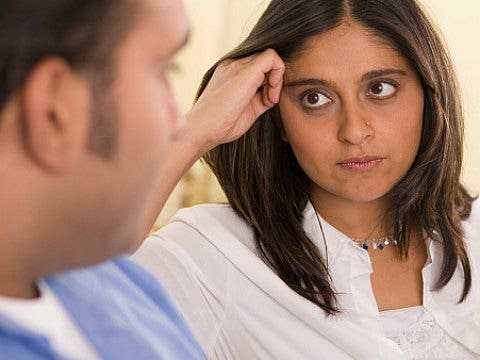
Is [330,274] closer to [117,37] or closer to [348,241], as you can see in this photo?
[348,241]

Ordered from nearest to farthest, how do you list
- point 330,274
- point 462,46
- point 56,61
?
point 56,61, point 330,274, point 462,46

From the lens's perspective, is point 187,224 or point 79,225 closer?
point 79,225

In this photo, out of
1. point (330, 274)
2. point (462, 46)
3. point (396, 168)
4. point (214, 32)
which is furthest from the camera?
point (214, 32)

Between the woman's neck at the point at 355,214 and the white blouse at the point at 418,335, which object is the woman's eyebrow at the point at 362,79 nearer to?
the woman's neck at the point at 355,214

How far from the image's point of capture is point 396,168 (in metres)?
1.54

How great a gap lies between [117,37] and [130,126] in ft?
0.20

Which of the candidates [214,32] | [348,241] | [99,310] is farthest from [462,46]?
[99,310]

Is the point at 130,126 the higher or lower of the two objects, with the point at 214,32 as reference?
higher

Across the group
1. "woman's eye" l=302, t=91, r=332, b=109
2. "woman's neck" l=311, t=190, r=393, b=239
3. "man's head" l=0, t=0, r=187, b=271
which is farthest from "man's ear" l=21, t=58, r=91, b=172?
"woman's neck" l=311, t=190, r=393, b=239

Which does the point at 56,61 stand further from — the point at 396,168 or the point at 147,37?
the point at 396,168

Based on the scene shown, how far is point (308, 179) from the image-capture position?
1721 mm

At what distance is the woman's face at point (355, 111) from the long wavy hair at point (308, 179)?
30 mm

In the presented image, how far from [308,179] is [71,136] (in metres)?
1.15

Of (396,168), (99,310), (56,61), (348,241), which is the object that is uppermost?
(56,61)
